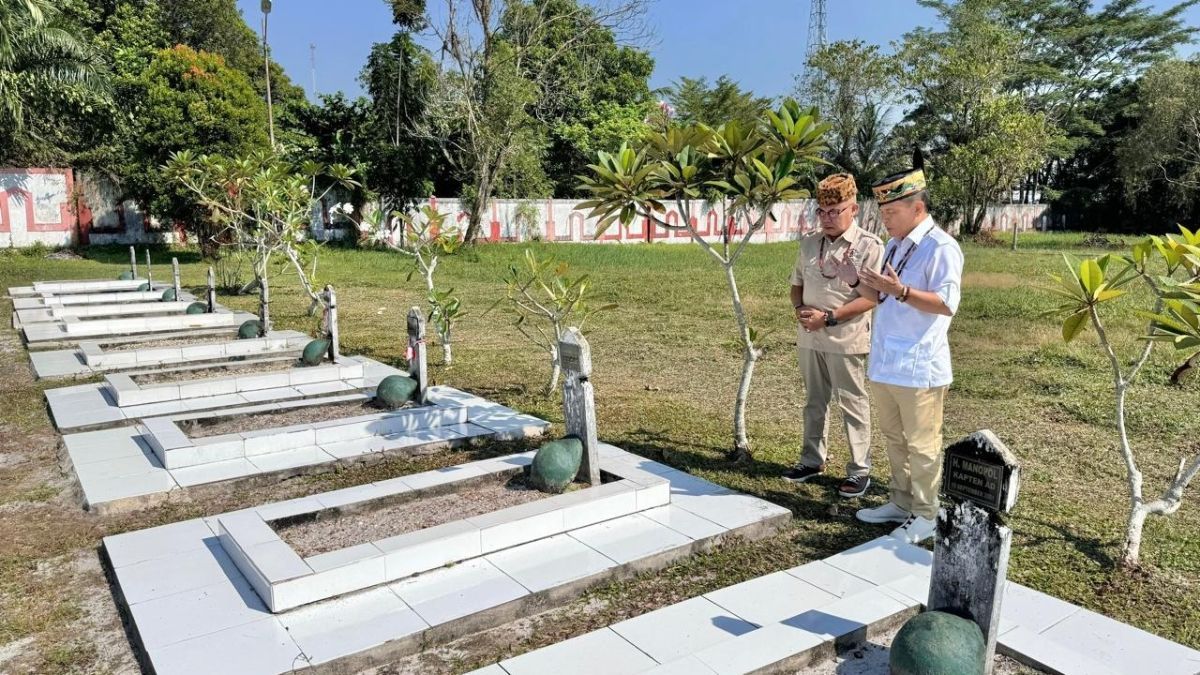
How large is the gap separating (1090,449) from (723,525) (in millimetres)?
2945

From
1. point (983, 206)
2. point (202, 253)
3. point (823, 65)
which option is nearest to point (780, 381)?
point (202, 253)

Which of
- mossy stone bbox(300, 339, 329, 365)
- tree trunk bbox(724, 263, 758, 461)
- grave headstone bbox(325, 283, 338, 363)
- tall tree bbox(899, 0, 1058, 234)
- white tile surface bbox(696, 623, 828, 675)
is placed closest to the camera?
white tile surface bbox(696, 623, 828, 675)

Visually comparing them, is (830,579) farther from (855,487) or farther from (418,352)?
(418,352)

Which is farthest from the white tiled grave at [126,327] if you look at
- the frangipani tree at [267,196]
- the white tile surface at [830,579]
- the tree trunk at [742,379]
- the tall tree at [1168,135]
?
the tall tree at [1168,135]

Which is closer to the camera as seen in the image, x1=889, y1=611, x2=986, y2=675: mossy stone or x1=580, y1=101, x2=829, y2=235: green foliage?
x1=889, y1=611, x2=986, y2=675: mossy stone

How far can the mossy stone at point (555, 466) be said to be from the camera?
4.44 m

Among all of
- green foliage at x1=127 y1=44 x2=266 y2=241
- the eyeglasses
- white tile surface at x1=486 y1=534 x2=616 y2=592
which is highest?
green foliage at x1=127 y1=44 x2=266 y2=241

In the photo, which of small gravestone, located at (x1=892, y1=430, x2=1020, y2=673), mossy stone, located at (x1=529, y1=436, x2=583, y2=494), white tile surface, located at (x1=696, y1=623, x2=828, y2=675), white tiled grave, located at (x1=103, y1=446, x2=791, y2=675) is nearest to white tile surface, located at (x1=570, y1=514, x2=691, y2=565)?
white tiled grave, located at (x1=103, y1=446, x2=791, y2=675)

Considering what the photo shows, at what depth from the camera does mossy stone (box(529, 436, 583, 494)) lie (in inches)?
175

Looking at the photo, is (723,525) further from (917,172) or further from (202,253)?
(202,253)

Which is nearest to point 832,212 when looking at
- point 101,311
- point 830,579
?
point 830,579

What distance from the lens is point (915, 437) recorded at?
3.79 metres

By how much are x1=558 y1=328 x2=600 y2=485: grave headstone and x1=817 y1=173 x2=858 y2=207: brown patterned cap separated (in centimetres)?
147

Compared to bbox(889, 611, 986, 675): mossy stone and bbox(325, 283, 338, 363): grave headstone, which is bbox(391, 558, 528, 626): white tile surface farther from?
bbox(325, 283, 338, 363): grave headstone
